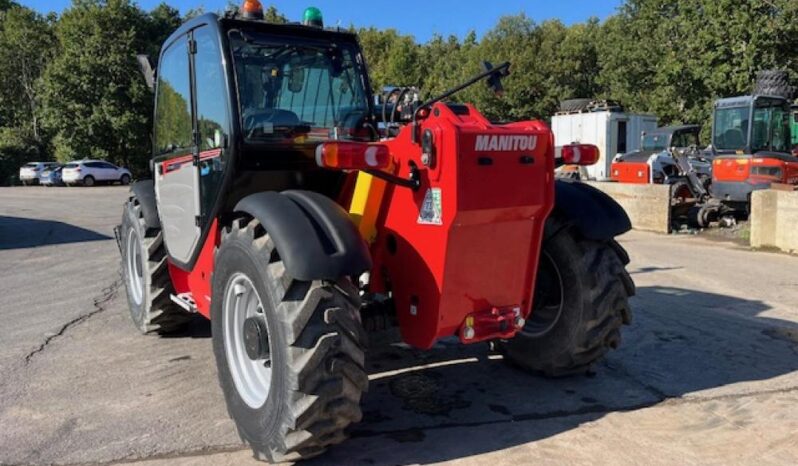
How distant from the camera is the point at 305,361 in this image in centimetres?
332

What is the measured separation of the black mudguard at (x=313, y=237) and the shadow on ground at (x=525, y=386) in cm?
108

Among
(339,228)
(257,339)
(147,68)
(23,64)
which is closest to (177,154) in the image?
(147,68)

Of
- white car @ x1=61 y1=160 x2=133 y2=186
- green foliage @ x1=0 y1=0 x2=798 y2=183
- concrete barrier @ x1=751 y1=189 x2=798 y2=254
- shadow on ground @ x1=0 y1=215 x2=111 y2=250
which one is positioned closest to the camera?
concrete barrier @ x1=751 y1=189 x2=798 y2=254

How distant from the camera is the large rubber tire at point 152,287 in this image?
19.2ft

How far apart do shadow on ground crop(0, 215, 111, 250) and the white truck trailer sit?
20076 mm

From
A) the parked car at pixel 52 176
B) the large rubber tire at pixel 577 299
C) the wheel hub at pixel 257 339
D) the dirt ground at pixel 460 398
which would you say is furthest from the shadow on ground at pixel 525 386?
the parked car at pixel 52 176

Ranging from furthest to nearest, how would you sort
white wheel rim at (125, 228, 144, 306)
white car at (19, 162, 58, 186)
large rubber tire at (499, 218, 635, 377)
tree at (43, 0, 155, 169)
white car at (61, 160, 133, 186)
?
tree at (43, 0, 155, 169) → white car at (19, 162, 58, 186) → white car at (61, 160, 133, 186) → white wheel rim at (125, 228, 144, 306) → large rubber tire at (499, 218, 635, 377)

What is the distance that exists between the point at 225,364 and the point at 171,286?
84.0 inches

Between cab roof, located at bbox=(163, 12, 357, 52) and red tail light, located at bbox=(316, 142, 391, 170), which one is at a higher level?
cab roof, located at bbox=(163, 12, 357, 52)

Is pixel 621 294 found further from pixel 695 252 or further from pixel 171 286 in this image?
pixel 695 252

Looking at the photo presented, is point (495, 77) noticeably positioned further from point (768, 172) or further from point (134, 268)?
point (768, 172)

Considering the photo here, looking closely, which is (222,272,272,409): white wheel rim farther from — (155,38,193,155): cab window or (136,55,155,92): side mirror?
(136,55,155,92): side mirror

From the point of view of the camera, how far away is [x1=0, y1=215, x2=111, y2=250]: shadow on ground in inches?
543

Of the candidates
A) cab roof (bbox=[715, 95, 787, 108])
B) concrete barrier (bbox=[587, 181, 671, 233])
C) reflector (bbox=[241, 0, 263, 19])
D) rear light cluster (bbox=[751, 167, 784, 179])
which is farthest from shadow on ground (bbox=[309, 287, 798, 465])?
cab roof (bbox=[715, 95, 787, 108])
